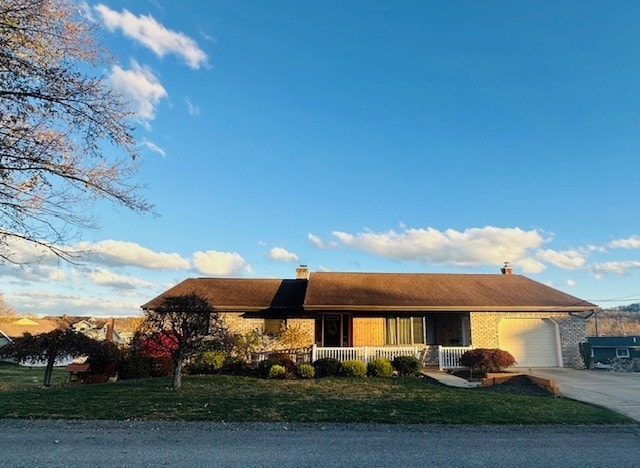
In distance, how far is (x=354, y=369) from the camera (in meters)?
16.0

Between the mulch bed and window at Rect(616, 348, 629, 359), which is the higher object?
window at Rect(616, 348, 629, 359)

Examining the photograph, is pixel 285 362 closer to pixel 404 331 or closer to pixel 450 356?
pixel 404 331

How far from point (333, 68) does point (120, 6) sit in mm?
8138

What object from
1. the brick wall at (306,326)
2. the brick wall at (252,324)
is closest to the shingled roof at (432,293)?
the brick wall at (306,326)

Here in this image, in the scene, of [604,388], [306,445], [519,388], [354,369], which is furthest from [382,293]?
[306,445]

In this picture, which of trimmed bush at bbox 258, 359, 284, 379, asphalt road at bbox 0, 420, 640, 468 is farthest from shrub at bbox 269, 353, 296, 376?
asphalt road at bbox 0, 420, 640, 468

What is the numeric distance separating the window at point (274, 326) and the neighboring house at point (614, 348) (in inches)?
560

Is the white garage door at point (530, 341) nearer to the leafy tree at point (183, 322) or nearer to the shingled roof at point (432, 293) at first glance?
the shingled roof at point (432, 293)

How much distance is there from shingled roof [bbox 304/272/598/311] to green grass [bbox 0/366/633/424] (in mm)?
7603

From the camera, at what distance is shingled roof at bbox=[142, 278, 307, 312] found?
2086 cm

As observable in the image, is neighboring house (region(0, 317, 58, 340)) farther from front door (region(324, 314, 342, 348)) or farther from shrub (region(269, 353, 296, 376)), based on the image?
shrub (region(269, 353, 296, 376))

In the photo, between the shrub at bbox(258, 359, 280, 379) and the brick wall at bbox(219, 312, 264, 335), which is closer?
the shrub at bbox(258, 359, 280, 379)

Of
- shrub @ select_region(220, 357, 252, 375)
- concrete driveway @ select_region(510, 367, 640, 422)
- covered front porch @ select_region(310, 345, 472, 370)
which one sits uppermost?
covered front porch @ select_region(310, 345, 472, 370)

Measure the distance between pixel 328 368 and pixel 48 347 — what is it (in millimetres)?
9714
